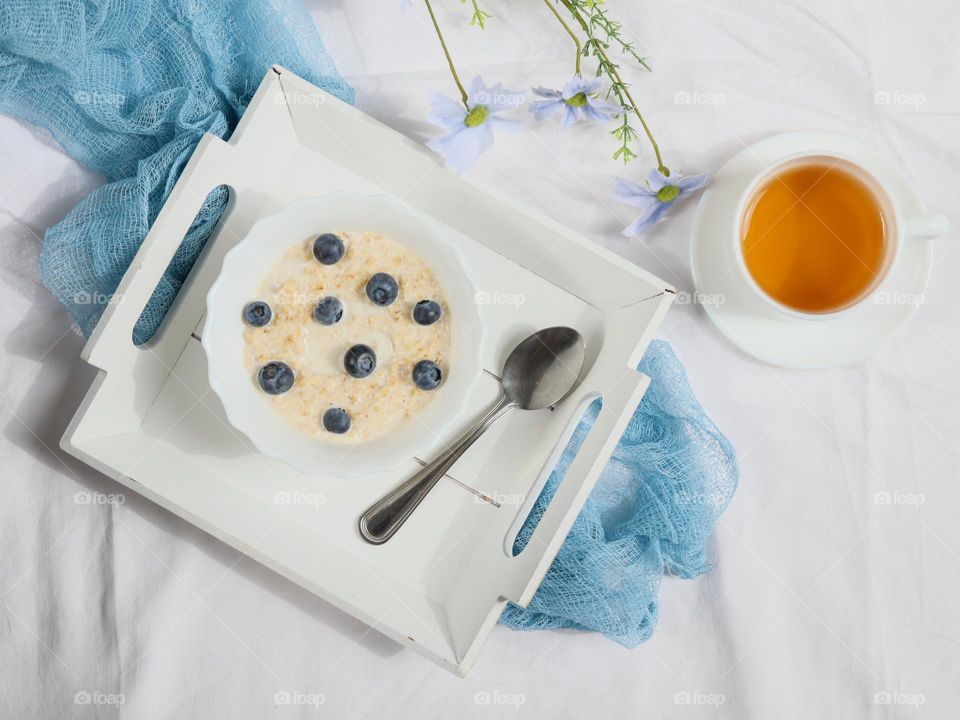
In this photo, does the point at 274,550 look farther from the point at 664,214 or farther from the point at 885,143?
the point at 885,143

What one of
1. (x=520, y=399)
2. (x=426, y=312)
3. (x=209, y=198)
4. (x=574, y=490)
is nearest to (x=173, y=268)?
(x=209, y=198)

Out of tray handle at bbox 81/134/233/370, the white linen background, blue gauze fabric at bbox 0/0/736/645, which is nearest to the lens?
tray handle at bbox 81/134/233/370

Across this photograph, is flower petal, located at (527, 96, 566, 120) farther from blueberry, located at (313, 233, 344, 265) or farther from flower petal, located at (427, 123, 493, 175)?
blueberry, located at (313, 233, 344, 265)

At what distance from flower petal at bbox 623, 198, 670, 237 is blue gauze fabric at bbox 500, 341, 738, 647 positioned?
157 mm

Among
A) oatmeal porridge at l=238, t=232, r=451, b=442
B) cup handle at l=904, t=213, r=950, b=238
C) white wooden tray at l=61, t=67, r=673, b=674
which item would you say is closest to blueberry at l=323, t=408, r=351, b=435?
oatmeal porridge at l=238, t=232, r=451, b=442

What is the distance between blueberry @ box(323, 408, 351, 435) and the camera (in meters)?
1.02

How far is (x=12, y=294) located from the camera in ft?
3.73

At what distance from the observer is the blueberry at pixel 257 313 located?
101 centimetres

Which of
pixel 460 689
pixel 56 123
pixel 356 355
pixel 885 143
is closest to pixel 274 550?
pixel 356 355

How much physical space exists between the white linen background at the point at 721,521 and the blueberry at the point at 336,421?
30cm

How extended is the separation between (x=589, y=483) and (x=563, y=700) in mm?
405

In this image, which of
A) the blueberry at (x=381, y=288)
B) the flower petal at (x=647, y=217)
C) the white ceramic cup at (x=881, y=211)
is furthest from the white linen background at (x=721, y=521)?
the blueberry at (x=381, y=288)

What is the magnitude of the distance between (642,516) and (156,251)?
0.71 meters

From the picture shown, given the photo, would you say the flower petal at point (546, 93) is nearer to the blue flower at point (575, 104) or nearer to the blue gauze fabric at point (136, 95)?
the blue flower at point (575, 104)
